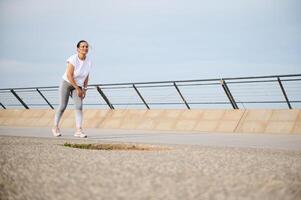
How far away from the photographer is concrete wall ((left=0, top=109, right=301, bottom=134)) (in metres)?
9.64

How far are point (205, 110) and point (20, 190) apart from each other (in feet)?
27.8

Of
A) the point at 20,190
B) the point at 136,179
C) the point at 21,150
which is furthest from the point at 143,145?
the point at 20,190

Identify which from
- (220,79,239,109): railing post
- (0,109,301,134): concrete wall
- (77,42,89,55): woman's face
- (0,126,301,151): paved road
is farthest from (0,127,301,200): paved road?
(220,79,239,109): railing post

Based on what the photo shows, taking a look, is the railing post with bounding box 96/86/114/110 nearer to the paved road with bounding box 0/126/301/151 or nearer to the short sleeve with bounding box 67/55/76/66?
the paved road with bounding box 0/126/301/151

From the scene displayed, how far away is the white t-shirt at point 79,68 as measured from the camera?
26.0 feet

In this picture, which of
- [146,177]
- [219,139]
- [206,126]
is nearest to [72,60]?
[219,139]

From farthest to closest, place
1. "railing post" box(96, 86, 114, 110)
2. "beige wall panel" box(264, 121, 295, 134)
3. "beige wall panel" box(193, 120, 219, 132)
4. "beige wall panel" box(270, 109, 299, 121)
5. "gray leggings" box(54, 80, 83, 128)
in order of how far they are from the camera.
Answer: "railing post" box(96, 86, 114, 110)
"beige wall panel" box(193, 120, 219, 132)
"beige wall panel" box(270, 109, 299, 121)
"beige wall panel" box(264, 121, 295, 134)
"gray leggings" box(54, 80, 83, 128)

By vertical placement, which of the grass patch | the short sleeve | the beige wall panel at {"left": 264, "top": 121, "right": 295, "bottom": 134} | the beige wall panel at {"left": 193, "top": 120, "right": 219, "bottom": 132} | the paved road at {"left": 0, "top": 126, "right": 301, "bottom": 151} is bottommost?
the grass patch

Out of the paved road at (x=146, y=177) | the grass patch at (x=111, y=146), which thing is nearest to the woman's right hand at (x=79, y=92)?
the grass patch at (x=111, y=146)

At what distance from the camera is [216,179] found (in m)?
3.19

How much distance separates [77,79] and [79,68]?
21cm

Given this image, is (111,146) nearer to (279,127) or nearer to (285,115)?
(279,127)

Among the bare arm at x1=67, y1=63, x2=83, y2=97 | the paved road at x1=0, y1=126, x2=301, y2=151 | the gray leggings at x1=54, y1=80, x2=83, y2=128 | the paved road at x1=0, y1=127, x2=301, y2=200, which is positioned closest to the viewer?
the paved road at x1=0, y1=127, x2=301, y2=200

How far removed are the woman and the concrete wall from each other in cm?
333
